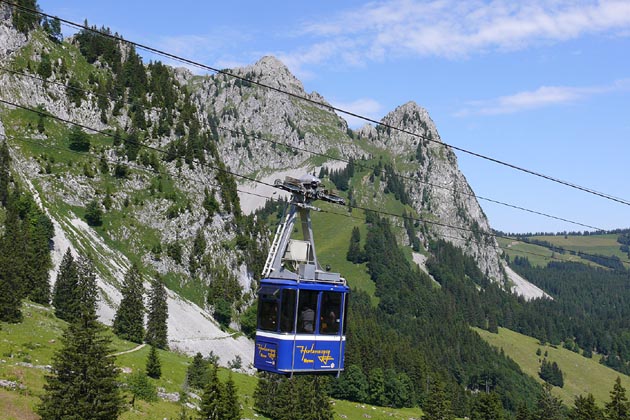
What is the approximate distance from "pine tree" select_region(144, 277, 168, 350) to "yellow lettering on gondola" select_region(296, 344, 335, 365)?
344ft

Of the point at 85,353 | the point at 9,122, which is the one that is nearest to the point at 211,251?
the point at 9,122

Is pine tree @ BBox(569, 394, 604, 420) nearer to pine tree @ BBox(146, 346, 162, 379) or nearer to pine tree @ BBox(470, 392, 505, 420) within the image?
pine tree @ BBox(470, 392, 505, 420)

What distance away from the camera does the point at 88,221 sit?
540 feet

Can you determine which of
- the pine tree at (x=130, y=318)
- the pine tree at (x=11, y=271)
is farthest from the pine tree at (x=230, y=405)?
the pine tree at (x=130, y=318)

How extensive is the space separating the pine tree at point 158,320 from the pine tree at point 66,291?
18840 millimetres

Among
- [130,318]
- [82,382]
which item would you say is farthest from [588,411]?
[130,318]

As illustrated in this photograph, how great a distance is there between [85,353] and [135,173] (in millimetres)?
127310

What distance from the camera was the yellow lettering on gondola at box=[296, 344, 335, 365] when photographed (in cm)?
3497

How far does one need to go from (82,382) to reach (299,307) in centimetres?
3482

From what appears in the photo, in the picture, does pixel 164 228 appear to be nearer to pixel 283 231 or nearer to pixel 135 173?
pixel 135 173

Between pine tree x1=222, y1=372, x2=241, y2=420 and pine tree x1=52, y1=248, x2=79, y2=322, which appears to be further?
pine tree x1=52, y1=248, x2=79, y2=322

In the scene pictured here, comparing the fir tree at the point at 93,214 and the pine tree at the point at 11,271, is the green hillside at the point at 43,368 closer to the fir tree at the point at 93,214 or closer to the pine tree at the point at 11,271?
the pine tree at the point at 11,271

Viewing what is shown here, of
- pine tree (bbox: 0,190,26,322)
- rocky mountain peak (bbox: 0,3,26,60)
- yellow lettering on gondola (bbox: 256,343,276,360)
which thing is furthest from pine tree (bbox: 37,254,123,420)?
rocky mountain peak (bbox: 0,3,26,60)

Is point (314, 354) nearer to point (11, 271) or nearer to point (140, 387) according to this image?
point (140, 387)
